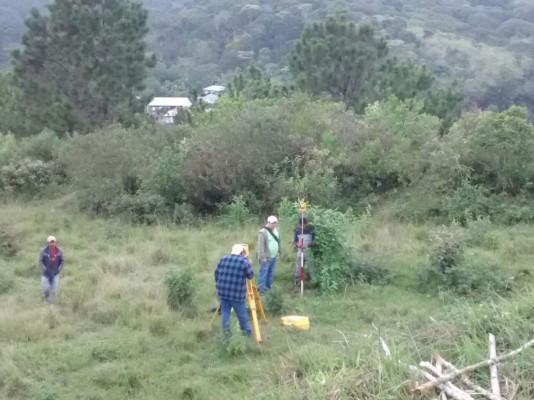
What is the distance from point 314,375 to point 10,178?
16739 millimetres

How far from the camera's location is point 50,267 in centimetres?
1084

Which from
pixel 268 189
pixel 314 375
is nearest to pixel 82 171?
pixel 268 189

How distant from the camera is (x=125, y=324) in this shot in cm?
1003

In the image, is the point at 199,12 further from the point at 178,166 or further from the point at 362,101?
the point at 178,166

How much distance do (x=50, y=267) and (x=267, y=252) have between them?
3637 millimetres

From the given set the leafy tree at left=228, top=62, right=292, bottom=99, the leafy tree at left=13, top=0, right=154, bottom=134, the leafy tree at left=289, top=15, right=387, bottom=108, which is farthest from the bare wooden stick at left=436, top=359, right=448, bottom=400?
the leafy tree at left=289, top=15, right=387, bottom=108

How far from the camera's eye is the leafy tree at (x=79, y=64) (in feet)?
88.4

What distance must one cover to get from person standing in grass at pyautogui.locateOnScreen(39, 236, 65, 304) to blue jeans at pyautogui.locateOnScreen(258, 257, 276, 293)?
338 centimetres

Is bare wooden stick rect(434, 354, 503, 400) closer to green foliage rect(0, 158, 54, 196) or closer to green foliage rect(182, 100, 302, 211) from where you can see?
green foliage rect(182, 100, 302, 211)

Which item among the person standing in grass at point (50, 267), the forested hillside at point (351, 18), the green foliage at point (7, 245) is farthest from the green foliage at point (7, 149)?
the forested hillside at point (351, 18)

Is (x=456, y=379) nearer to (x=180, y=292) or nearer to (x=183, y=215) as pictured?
(x=180, y=292)

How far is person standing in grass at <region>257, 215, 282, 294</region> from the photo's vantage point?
1086 centimetres

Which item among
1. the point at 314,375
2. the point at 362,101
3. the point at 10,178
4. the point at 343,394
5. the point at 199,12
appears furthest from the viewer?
the point at 199,12

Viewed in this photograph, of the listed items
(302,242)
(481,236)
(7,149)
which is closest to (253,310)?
(302,242)
